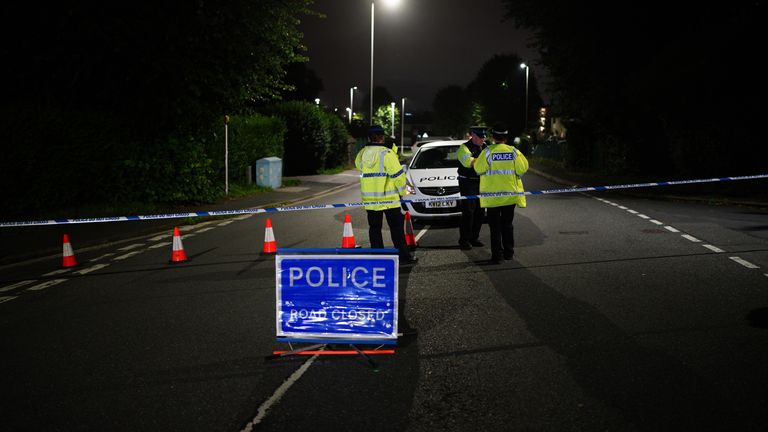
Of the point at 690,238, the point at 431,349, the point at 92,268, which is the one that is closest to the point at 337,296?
the point at 431,349

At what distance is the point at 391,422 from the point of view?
12.2 ft

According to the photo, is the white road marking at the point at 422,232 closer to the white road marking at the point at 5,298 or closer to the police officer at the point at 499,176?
the police officer at the point at 499,176

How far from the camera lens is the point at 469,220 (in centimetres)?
987

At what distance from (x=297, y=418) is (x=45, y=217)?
1165cm

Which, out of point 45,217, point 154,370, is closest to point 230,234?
point 45,217

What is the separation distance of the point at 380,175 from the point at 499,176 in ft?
5.76

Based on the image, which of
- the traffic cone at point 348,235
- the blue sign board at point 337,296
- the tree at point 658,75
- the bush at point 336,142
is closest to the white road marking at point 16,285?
the traffic cone at point 348,235

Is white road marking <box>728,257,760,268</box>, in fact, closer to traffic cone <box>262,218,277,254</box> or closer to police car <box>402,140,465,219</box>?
police car <box>402,140,465,219</box>

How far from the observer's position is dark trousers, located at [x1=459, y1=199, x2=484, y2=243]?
9.79 m

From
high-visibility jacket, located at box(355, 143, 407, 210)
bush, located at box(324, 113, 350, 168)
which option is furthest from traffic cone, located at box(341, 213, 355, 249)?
bush, located at box(324, 113, 350, 168)

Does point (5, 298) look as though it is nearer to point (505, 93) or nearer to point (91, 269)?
point (91, 269)

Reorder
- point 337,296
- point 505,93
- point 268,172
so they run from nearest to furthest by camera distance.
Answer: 1. point 337,296
2. point 268,172
3. point 505,93

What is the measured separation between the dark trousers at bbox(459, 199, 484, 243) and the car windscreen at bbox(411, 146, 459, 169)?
2.41 metres

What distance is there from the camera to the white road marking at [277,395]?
3743 millimetres
